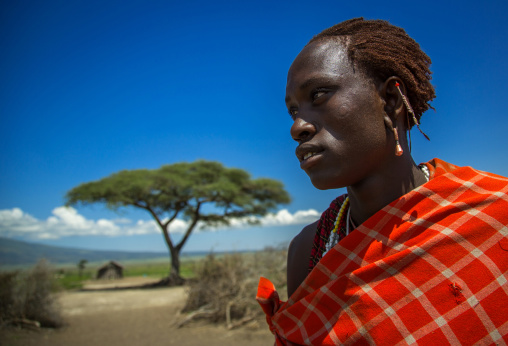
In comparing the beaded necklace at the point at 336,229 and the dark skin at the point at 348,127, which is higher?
the dark skin at the point at 348,127

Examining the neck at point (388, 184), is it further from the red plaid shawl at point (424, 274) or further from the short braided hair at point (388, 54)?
the short braided hair at point (388, 54)

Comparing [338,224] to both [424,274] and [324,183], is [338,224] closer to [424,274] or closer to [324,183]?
[324,183]

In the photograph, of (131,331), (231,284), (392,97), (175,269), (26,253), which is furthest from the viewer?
(26,253)


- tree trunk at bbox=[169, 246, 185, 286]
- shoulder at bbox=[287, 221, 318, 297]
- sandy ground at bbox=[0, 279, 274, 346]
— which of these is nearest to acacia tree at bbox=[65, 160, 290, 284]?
tree trunk at bbox=[169, 246, 185, 286]

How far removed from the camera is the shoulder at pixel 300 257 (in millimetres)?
1636

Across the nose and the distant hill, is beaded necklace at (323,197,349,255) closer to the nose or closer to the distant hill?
the nose

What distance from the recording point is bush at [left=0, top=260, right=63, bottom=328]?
287 inches

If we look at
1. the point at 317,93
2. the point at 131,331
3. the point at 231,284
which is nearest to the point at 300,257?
the point at 317,93

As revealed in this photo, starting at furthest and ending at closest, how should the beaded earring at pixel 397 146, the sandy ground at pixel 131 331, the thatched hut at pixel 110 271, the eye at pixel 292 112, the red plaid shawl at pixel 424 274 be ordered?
the thatched hut at pixel 110 271
the sandy ground at pixel 131 331
the eye at pixel 292 112
the beaded earring at pixel 397 146
the red plaid shawl at pixel 424 274

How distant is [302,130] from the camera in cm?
129

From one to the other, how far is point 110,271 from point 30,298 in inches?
664

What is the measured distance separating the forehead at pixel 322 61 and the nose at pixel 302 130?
191mm

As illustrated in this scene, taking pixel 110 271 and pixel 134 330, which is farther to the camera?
pixel 110 271

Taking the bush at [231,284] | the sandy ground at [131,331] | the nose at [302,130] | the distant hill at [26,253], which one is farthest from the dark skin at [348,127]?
the distant hill at [26,253]
